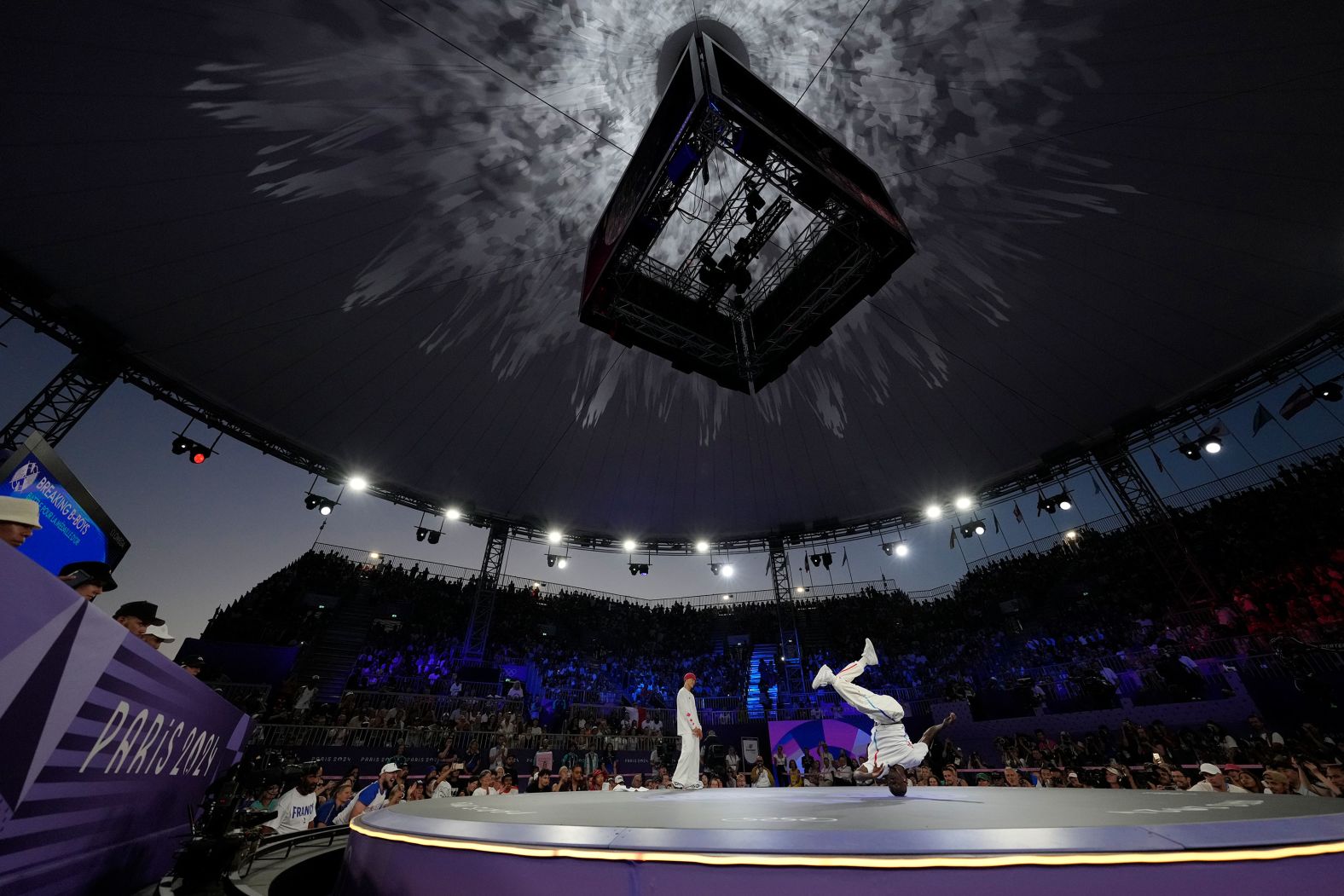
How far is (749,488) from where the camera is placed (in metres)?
16.3

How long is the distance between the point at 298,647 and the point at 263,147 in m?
14.1

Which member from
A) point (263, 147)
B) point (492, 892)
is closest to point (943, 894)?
point (492, 892)

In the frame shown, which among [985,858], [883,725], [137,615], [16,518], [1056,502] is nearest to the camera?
[985,858]

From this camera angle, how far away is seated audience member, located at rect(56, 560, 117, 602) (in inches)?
136

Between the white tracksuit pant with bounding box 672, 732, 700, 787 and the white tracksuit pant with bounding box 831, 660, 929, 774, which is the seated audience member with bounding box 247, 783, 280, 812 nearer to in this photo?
the white tracksuit pant with bounding box 672, 732, 700, 787

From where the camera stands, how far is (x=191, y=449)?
11492 mm

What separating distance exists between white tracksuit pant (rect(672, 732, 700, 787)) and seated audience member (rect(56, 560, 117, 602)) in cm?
589

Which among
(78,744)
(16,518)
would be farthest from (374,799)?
(16,518)

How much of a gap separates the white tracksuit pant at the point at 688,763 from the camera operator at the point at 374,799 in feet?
11.5

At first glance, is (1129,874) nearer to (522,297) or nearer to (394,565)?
(522,297)

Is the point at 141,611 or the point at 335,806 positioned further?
the point at 335,806

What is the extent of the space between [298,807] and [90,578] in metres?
3.83

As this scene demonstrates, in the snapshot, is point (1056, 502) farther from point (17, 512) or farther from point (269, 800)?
point (17, 512)

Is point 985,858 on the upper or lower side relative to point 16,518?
lower
